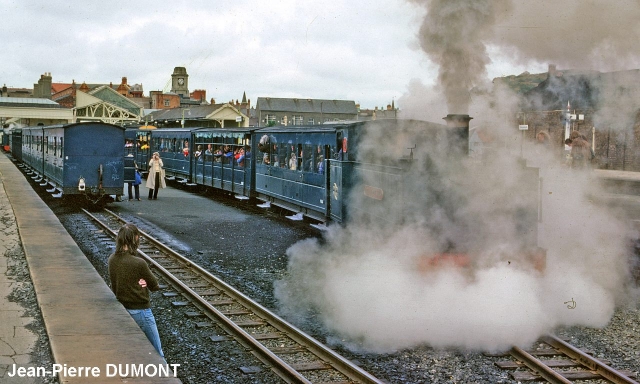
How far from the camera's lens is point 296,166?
16.3 meters

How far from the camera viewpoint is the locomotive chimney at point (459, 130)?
8070 millimetres

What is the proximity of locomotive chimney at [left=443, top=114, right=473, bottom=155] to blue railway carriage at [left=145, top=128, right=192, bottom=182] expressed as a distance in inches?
764

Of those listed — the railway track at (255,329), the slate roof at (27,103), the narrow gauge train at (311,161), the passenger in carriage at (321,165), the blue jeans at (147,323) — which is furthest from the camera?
the slate roof at (27,103)

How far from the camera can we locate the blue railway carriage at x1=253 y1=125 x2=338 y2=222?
1436 cm

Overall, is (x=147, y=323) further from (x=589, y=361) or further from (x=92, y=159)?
(x=92, y=159)

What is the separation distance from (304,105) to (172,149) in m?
62.1

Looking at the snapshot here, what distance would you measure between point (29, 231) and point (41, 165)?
13.0 metres

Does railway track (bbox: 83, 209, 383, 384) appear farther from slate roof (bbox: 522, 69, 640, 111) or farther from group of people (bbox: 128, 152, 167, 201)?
slate roof (bbox: 522, 69, 640, 111)

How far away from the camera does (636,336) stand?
723 centimetres

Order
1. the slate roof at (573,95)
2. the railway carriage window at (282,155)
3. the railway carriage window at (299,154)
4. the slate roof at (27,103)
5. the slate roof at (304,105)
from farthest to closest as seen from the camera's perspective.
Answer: the slate roof at (304,105) → the slate roof at (27,103) → the slate roof at (573,95) → the railway carriage window at (282,155) → the railway carriage window at (299,154)

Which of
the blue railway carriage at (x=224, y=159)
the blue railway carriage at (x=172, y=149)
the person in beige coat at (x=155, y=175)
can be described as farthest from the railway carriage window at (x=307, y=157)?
the blue railway carriage at (x=172, y=149)

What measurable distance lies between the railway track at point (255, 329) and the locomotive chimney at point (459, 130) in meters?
3.01

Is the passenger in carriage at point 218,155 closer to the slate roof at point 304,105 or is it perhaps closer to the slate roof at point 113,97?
the slate roof at point 113,97

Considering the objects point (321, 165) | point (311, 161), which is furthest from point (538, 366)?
point (311, 161)
